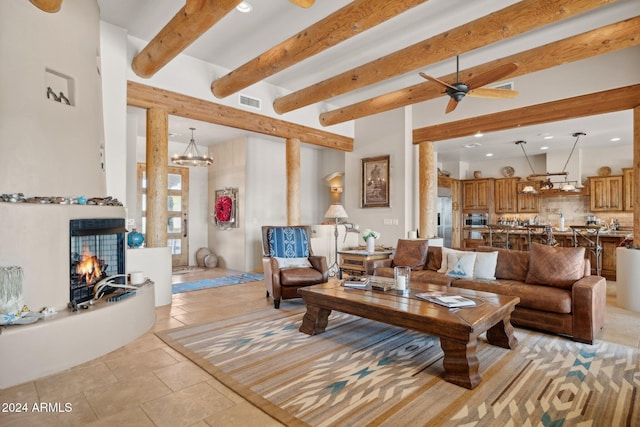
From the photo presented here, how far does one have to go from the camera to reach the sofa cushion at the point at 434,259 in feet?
16.0

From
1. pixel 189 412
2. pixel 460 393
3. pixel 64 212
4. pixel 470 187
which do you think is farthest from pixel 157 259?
pixel 470 187

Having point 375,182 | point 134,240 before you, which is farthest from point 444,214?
point 134,240

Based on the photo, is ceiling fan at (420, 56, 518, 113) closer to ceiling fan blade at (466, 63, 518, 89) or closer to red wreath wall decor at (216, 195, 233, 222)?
ceiling fan blade at (466, 63, 518, 89)

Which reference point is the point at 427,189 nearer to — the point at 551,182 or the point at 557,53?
the point at 557,53

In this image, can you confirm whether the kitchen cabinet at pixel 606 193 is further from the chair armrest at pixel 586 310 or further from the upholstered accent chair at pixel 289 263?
the upholstered accent chair at pixel 289 263

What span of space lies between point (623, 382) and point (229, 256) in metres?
6.96

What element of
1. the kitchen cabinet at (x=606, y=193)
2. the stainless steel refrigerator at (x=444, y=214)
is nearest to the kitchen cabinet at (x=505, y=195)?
the stainless steel refrigerator at (x=444, y=214)

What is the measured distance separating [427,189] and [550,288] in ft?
11.9

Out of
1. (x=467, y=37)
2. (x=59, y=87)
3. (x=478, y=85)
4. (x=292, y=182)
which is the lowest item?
(x=292, y=182)

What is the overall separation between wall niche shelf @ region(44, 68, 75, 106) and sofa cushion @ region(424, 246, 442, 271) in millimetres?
4576

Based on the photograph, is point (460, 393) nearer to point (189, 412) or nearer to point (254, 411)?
point (254, 411)

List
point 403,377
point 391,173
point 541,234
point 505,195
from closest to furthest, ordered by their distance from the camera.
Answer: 1. point 403,377
2. point 391,173
3. point 541,234
4. point 505,195

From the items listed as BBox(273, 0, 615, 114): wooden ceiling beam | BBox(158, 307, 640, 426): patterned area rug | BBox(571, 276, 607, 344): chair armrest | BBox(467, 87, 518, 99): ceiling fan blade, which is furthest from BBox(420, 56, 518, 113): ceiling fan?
BBox(158, 307, 640, 426): patterned area rug

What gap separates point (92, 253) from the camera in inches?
133
